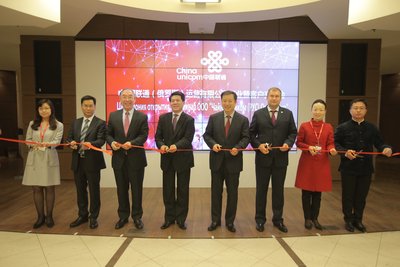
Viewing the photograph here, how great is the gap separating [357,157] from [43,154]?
378 cm

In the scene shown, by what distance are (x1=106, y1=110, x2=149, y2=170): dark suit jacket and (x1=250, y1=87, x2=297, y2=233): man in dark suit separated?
4.43ft

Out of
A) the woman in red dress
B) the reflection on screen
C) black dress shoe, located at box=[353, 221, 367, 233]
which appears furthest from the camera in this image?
the reflection on screen

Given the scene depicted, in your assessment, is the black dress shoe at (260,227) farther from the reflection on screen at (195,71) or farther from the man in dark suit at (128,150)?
the reflection on screen at (195,71)

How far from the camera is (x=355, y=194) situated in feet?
13.4

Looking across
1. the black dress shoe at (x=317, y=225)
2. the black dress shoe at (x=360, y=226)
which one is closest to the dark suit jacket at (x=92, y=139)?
the black dress shoe at (x=317, y=225)

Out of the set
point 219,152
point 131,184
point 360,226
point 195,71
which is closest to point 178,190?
point 131,184

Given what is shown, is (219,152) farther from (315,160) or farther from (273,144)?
(315,160)

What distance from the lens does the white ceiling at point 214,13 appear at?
13.9 feet

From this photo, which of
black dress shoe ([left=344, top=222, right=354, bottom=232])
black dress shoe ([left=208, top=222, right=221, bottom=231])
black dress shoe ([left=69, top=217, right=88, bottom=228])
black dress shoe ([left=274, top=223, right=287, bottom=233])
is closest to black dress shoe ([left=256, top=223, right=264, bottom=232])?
black dress shoe ([left=274, top=223, right=287, bottom=233])

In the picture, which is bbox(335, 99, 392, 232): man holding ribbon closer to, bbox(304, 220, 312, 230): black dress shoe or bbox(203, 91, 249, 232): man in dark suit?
bbox(304, 220, 312, 230): black dress shoe

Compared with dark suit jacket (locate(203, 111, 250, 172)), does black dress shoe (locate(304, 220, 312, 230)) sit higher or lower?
lower

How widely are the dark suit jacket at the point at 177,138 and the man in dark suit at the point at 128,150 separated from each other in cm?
22

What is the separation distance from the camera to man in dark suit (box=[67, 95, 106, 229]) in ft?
13.1

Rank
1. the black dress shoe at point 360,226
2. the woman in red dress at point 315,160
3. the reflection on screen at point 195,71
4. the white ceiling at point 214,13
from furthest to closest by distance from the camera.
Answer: the reflection on screen at point 195,71, the white ceiling at point 214,13, the black dress shoe at point 360,226, the woman in red dress at point 315,160
